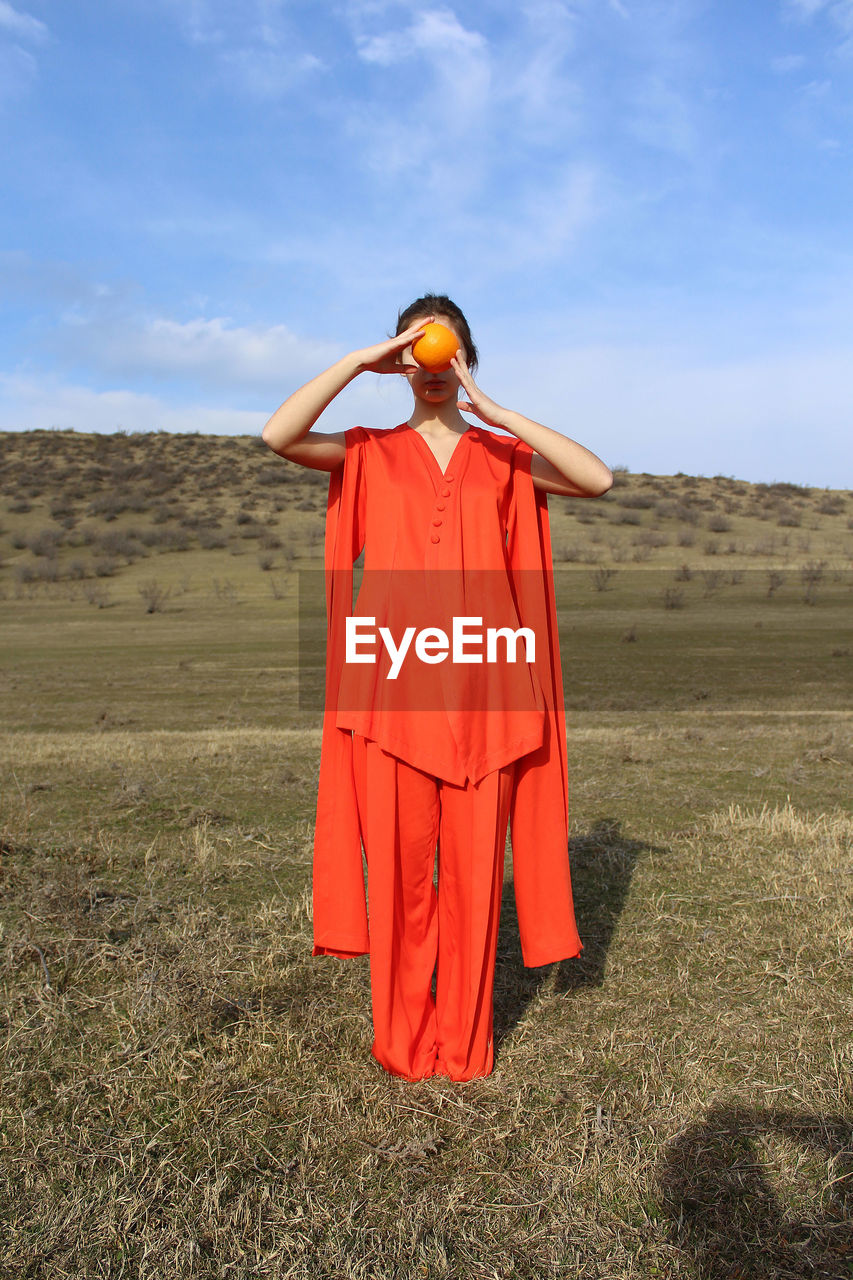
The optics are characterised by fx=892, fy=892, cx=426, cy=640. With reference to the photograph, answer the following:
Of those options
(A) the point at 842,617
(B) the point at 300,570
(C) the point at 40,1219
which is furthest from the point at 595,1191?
(B) the point at 300,570

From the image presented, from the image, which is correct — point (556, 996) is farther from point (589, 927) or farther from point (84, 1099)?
point (84, 1099)

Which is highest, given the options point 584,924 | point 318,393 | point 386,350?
point 386,350

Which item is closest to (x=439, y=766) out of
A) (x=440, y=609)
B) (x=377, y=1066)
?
(x=440, y=609)

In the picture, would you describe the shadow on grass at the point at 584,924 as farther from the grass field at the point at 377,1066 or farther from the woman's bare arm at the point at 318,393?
the woman's bare arm at the point at 318,393

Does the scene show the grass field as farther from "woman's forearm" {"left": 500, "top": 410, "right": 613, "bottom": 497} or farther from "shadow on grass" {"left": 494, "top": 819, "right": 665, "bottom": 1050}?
"woman's forearm" {"left": 500, "top": 410, "right": 613, "bottom": 497}

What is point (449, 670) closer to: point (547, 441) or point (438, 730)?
point (438, 730)

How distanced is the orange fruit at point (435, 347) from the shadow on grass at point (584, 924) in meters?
2.28

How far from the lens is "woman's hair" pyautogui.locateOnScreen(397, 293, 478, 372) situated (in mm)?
2711

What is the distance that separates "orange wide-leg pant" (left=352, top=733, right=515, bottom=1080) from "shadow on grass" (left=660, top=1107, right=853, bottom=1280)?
71 cm

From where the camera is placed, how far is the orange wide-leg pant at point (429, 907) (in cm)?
266

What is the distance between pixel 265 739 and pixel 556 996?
19.2 ft

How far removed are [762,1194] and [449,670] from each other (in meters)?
1.59

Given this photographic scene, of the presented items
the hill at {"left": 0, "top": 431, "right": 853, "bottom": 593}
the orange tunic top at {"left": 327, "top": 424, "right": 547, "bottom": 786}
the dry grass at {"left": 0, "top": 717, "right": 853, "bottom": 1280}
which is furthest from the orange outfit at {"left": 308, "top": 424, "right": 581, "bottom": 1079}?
the hill at {"left": 0, "top": 431, "right": 853, "bottom": 593}

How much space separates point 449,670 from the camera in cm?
262
